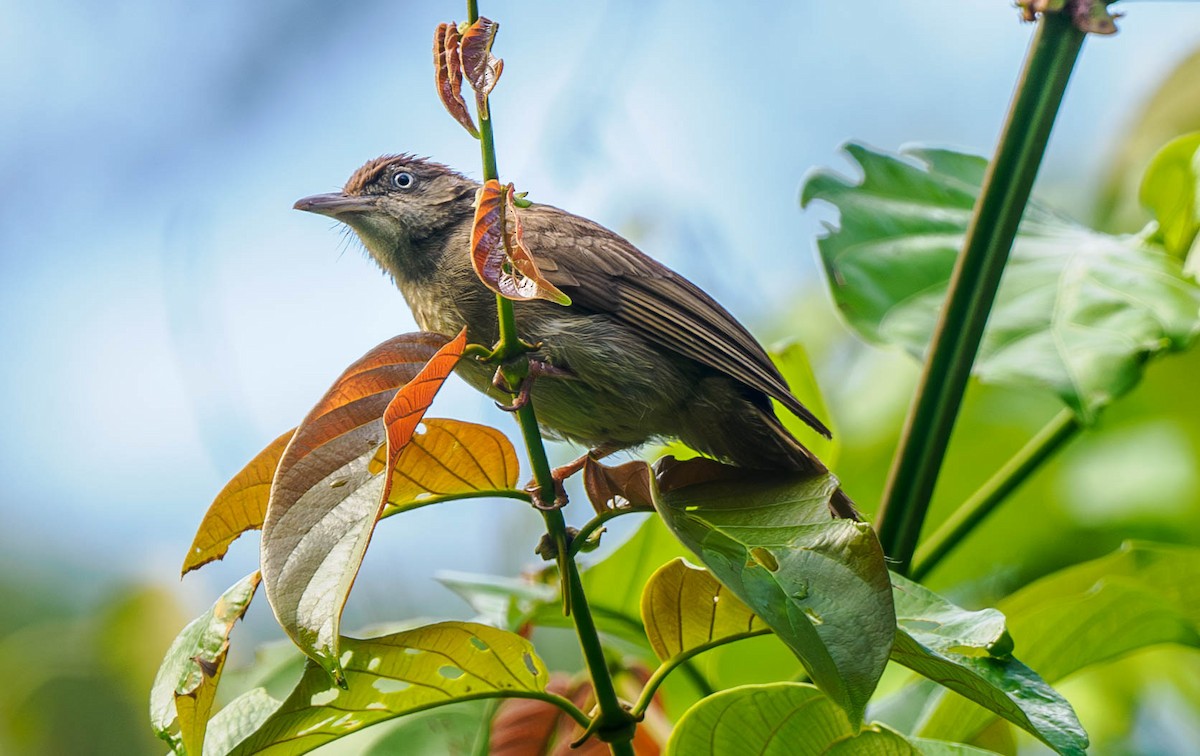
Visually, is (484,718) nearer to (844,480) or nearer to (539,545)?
(539,545)

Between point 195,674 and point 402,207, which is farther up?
point 402,207

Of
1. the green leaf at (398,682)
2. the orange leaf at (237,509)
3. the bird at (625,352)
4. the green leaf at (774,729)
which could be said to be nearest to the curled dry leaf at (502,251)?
the orange leaf at (237,509)

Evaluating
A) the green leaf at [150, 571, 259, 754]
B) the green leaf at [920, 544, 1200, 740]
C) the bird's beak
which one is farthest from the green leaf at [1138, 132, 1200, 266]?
the green leaf at [150, 571, 259, 754]

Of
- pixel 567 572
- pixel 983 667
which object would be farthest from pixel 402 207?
pixel 983 667

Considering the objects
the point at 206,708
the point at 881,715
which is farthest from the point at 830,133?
the point at 206,708

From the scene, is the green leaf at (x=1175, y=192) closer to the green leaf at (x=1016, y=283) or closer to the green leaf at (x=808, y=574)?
the green leaf at (x=1016, y=283)

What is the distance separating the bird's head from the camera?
3.23 metres

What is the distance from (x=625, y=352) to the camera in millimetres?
2691

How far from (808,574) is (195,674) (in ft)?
2.84

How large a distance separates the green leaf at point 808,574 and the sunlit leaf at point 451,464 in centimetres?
28

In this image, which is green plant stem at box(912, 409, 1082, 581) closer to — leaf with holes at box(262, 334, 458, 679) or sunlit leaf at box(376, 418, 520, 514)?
sunlit leaf at box(376, 418, 520, 514)

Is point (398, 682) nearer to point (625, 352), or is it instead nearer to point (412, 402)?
point (412, 402)

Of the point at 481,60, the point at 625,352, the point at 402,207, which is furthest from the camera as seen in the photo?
the point at 402,207

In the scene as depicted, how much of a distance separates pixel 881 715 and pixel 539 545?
3.48 feet
